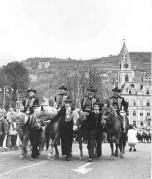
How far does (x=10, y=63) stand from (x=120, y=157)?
84.2 meters

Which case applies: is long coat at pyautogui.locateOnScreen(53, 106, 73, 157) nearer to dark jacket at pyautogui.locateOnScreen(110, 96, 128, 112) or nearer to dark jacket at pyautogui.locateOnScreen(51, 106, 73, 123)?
dark jacket at pyautogui.locateOnScreen(51, 106, 73, 123)

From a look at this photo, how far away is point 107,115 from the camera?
16391mm

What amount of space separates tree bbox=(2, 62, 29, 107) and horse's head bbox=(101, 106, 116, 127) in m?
76.0

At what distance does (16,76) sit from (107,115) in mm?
82586

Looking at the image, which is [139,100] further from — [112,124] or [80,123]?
[80,123]

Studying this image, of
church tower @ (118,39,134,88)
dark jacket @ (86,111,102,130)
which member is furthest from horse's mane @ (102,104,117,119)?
church tower @ (118,39,134,88)

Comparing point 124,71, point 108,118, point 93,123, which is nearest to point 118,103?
point 108,118

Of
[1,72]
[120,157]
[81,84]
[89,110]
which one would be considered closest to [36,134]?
[89,110]

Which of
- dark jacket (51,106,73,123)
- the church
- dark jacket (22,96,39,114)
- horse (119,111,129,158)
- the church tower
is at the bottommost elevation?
horse (119,111,129,158)

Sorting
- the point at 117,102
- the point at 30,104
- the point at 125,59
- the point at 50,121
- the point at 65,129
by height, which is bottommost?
the point at 65,129

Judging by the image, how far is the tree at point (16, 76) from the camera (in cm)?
9375

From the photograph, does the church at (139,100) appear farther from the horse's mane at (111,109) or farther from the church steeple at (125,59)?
the horse's mane at (111,109)

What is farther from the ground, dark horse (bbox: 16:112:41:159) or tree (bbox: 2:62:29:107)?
tree (bbox: 2:62:29:107)

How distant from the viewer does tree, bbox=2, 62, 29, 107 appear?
93.8m
